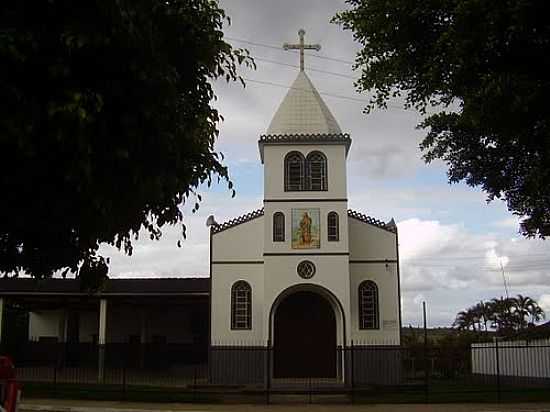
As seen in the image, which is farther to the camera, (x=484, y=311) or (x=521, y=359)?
(x=484, y=311)

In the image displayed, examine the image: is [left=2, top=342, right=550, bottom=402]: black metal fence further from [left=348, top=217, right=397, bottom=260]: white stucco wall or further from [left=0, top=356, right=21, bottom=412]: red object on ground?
[left=0, top=356, right=21, bottom=412]: red object on ground

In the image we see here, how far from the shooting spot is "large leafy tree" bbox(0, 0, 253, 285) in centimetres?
557

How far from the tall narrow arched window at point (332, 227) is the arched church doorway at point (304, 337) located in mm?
2604

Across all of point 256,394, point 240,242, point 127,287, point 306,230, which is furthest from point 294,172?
point 127,287

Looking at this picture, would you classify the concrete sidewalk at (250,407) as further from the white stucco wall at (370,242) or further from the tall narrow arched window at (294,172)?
the tall narrow arched window at (294,172)

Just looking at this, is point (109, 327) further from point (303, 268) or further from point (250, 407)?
point (250, 407)

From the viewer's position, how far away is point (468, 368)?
112ft

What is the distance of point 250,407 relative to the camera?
20.0 metres

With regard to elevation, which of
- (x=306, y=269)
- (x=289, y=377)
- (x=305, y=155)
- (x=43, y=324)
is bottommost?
(x=289, y=377)

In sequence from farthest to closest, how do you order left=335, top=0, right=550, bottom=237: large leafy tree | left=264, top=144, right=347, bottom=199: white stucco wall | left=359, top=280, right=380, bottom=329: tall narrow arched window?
left=264, top=144, right=347, bottom=199: white stucco wall
left=359, top=280, right=380, bottom=329: tall narrow arched window
left=335, top=0, right=550, bottom=237: large leafy tree

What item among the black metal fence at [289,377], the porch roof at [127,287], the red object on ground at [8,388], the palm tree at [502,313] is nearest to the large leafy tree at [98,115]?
the red object on ground at [8,388]

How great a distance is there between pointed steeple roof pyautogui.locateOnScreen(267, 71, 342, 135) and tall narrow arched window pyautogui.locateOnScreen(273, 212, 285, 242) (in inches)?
137

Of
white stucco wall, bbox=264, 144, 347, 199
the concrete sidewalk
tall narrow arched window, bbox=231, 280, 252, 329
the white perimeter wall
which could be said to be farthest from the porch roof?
the white perimeter wall

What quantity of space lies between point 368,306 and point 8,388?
76.9 feet
